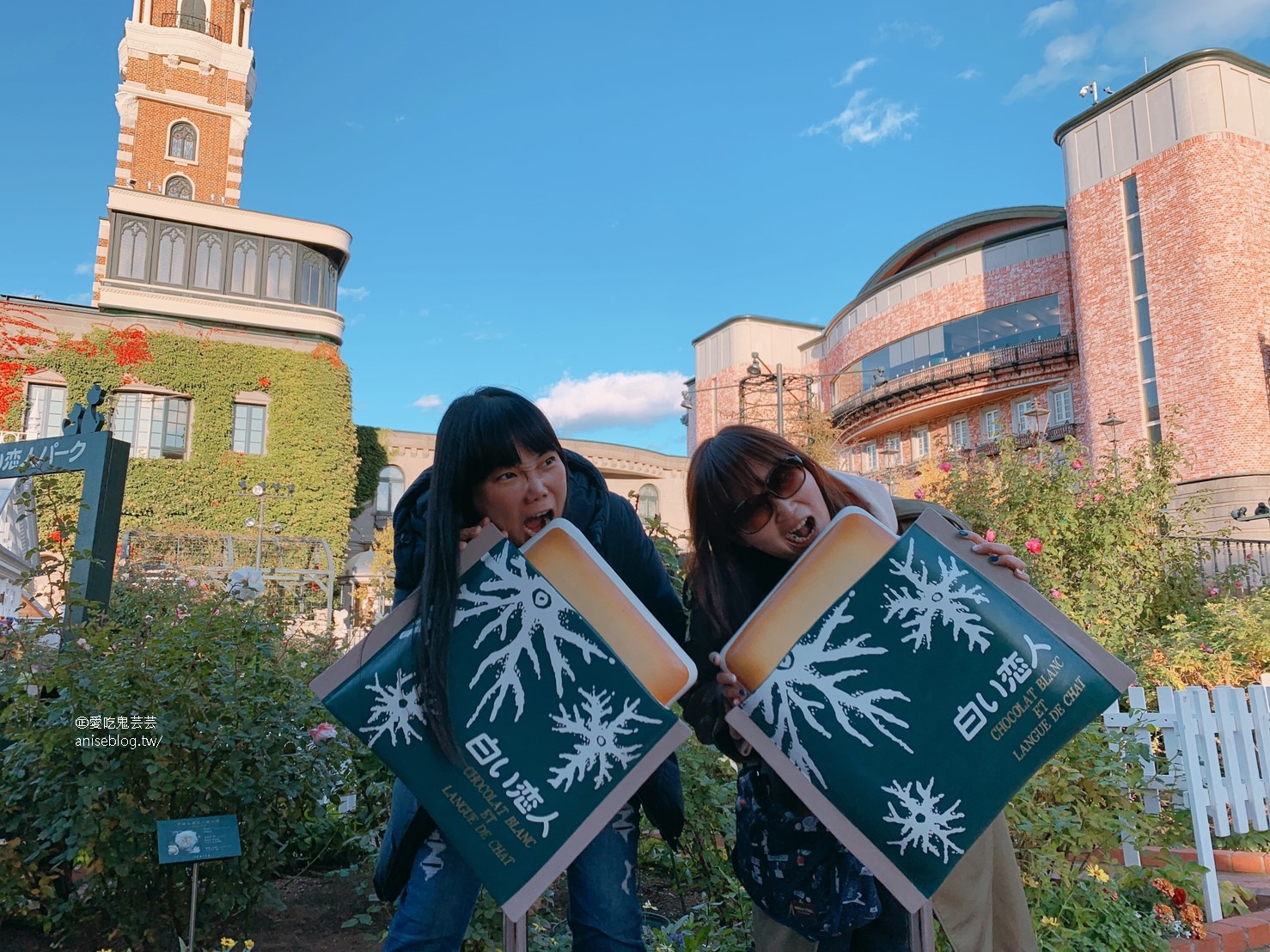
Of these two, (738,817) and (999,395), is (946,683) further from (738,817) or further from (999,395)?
(999,395)

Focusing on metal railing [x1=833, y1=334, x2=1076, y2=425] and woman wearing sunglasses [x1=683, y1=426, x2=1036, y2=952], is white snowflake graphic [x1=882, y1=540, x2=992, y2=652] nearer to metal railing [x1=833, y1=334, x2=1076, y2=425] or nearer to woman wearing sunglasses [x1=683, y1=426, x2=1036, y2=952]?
woman wearing sunglasses [x1=683, y1=426, x2=1036, y2=952]

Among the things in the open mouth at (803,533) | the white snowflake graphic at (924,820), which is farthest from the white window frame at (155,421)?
the white snowflake graphic at (924,820)

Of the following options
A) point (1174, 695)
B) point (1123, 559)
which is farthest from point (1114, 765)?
point (1123, 559)

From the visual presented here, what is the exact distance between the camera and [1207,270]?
78.0ft

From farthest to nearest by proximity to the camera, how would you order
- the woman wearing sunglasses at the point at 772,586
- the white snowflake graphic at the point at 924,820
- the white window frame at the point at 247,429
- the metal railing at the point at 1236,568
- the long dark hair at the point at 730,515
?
the white window frame at the point at 247,429, the metal railing at the point at 1236,568, the long dark hair at the point at 730,515, the woman wearing sunglasses at the point at 772,586, the white snowflake graphic at the point at 924,820

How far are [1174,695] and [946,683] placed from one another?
9.68ft

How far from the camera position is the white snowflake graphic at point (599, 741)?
166cm

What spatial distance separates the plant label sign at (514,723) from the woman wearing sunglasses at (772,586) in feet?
0.91

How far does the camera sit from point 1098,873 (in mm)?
3195

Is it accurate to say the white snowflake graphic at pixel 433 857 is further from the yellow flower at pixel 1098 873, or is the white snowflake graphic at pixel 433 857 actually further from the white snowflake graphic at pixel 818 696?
the yellow flower at pixel 1098 873

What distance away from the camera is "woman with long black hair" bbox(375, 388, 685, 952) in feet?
6.01

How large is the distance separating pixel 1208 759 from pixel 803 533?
3284 millimetres

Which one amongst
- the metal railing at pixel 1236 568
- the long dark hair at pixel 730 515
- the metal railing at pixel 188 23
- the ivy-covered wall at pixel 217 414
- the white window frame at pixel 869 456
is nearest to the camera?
the long dark hair at pixel 730 515

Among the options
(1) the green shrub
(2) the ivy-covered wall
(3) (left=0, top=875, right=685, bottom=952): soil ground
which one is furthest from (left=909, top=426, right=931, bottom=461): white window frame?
(1) the green shrub
